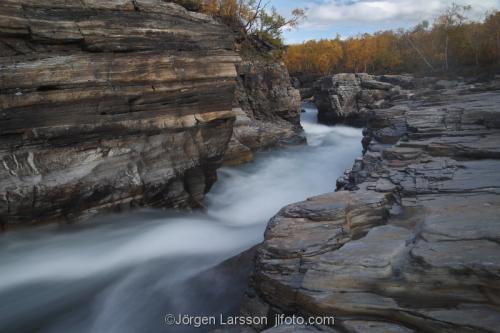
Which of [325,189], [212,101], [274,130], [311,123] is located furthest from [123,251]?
[311,123]

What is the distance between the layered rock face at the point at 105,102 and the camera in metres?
7.60

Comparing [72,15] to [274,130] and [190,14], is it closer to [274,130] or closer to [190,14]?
[190,14]

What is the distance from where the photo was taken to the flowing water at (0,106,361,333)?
21.1 feet

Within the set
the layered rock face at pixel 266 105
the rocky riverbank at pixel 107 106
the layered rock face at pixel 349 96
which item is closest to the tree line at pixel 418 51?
the layered rock face at pixel 349 96

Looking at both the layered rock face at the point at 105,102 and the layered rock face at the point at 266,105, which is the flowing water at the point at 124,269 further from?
the layered rock face at the point at 266,105

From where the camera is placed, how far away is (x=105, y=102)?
8453mm

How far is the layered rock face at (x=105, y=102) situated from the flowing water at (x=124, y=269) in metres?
0.56

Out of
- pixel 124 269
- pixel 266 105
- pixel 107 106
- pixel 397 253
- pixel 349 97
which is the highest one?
pixel 107 106

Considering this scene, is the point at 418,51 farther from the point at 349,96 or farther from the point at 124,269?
the point at 124,269

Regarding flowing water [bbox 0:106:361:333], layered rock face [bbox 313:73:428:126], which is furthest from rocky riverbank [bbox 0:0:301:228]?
layered rock face [bbox 313:73:428:126]

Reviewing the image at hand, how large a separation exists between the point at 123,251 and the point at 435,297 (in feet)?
21.2

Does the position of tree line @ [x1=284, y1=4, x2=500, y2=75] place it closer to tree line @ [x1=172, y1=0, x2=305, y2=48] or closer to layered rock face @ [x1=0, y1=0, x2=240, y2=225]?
tree line @ [x1=172, y1=0, x2=305, y2=48]

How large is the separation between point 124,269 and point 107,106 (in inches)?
138

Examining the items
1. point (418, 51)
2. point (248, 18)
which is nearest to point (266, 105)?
point (248, 18)
